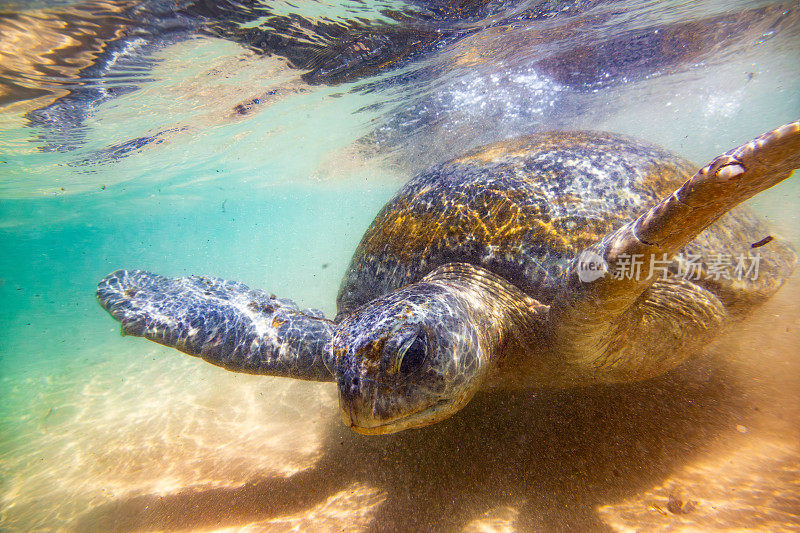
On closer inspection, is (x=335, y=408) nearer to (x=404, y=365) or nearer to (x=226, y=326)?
(x=226, y=326)

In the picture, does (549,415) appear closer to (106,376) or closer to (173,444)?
(173,444)

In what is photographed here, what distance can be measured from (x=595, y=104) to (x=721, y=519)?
20857mm

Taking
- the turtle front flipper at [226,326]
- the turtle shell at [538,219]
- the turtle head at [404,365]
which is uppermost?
the turtle shell at [538,219]

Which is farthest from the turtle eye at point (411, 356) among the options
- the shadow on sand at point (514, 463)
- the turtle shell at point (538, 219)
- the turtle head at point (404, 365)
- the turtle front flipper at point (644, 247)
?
the turtle shell at point (538, 219)

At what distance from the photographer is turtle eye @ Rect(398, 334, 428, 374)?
2.17 m

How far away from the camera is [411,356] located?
2.18 meters

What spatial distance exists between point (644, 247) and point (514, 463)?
7.82 feet

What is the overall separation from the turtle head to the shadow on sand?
109 centimetres

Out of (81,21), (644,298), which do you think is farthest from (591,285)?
(81,21)

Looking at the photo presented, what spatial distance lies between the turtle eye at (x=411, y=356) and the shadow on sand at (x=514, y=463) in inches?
60.7

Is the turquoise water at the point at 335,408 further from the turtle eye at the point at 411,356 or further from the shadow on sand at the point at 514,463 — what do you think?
the turtle eye at the point at 411,356

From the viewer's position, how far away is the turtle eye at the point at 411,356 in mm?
2166

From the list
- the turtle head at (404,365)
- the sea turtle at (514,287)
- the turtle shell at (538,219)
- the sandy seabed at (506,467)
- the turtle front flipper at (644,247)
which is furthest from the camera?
the turtle shell at (538,219)

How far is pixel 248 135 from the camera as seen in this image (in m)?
17.0
